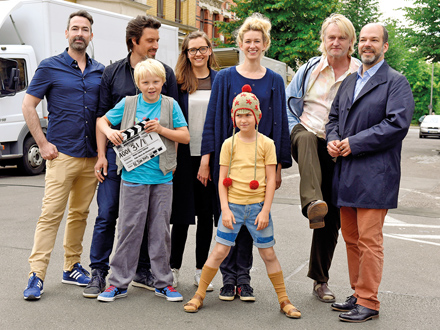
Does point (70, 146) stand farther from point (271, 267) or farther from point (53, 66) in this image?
point (271, 267)

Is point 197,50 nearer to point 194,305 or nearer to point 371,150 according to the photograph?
point 371,150

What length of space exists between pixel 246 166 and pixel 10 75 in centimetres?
977

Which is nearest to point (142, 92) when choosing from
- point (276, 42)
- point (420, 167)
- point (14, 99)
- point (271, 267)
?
point (271, 267)

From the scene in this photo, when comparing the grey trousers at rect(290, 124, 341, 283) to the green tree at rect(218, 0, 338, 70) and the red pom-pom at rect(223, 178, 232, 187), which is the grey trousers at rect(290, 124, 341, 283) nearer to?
the red pom-pom at rect(223, 178, 232, 187)

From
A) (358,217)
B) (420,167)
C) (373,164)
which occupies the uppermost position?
(373,164)

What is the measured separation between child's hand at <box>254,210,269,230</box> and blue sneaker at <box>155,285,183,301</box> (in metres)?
0.89

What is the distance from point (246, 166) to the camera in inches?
162

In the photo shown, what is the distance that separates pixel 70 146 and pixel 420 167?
14.5m

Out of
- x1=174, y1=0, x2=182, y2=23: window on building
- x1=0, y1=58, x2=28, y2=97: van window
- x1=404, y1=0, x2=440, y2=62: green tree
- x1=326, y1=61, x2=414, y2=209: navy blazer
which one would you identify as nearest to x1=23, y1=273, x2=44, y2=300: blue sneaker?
x1=326, y1=61, x2=414, y2=209: navy blazer

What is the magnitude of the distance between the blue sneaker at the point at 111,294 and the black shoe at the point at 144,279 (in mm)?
299

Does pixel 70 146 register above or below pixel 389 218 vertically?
above

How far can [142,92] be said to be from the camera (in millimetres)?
4328

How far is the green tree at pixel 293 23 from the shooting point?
3050cm

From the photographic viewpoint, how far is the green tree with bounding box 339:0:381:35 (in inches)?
1494
